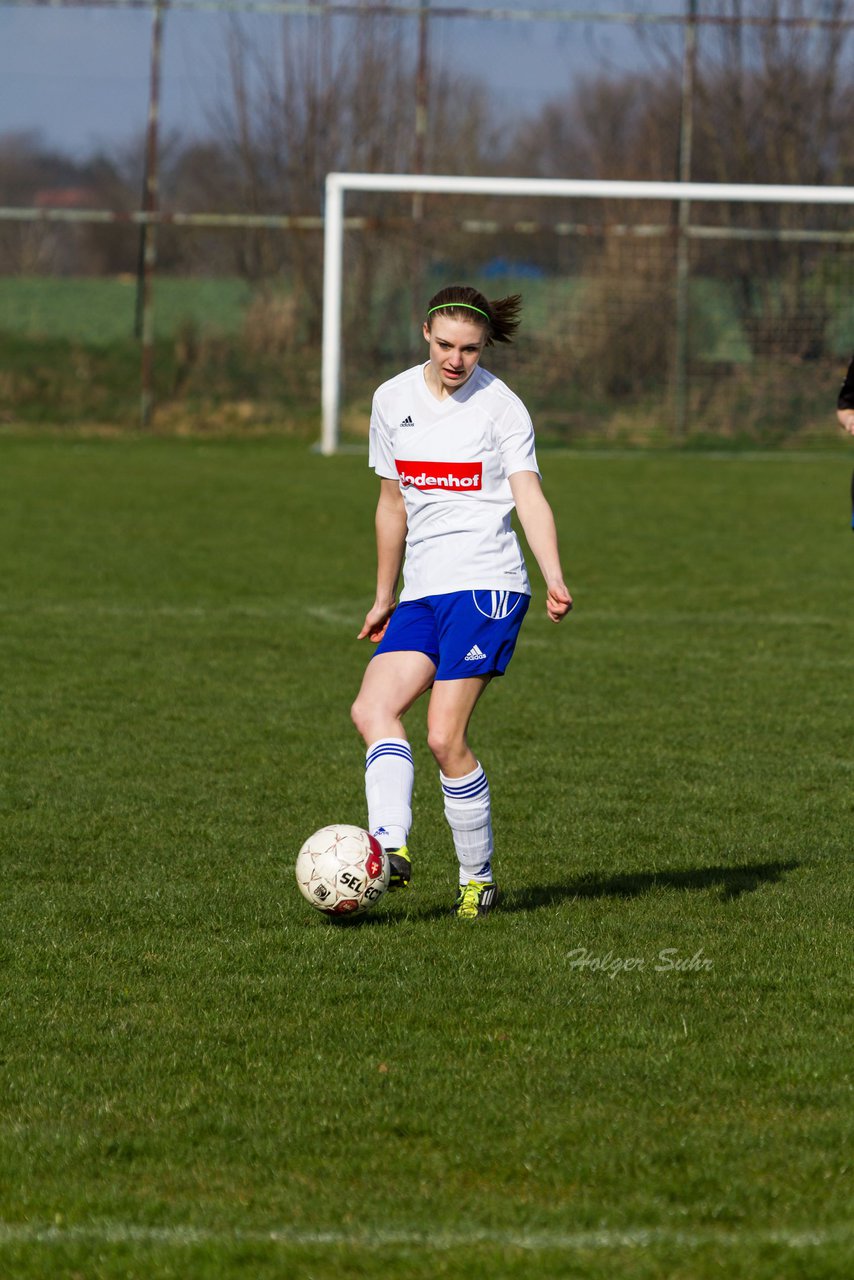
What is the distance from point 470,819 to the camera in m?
5.21

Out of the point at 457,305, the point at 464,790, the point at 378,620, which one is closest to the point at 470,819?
the point at 464,790

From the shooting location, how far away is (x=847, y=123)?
92.8 feet

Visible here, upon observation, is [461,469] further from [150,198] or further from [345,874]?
[150,198]

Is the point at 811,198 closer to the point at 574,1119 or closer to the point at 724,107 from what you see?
the point at 724,107

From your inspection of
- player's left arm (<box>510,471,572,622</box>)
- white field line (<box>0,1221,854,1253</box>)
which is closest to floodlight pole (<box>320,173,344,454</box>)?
player's left arm (<box>510,471,572,622</box>)

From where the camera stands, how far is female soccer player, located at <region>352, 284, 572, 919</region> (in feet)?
16.6

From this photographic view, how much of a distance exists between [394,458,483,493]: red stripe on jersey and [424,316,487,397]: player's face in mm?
224

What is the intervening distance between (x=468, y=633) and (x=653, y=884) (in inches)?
42.2

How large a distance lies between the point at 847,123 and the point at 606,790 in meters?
23.8

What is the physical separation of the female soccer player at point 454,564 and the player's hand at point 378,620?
0.08 m

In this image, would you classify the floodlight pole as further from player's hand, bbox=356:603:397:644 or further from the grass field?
player's hand, bbox=356:603:397:644

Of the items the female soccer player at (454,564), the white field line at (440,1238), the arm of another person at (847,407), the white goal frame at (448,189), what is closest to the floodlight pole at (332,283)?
the white goal frame at (448,189)

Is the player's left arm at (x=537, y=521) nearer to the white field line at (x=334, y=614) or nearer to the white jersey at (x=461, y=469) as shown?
the white jersey at (x=461, y=469)

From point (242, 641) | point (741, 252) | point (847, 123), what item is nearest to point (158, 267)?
point (741, 252)
